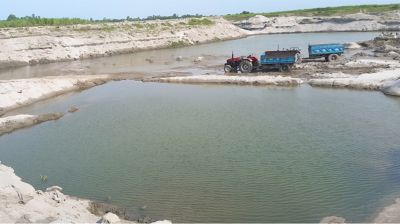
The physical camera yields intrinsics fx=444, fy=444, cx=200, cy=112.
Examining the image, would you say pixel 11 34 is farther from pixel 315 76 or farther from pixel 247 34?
pixel 247 34

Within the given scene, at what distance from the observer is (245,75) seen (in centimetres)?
3412

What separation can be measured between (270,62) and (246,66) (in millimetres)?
2054

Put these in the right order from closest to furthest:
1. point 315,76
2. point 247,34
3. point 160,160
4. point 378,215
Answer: point 378,215
point 160,160
point 315,76
point 247,34

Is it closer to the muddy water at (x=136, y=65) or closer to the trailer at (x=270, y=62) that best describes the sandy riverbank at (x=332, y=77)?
the trailer at (x=270, y=62)

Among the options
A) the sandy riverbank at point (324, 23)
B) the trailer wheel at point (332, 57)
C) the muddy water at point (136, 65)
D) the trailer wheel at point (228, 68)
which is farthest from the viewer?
the sandy riverbank at point (324, 23)

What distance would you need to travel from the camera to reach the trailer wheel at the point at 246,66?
35272mm

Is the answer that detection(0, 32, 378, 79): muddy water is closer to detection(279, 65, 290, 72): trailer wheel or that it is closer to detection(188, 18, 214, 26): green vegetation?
detection(279, 65, 290, 72): trailer wheel

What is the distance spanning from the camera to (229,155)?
16188 millimetres

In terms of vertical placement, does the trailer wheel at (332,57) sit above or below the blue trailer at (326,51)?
below

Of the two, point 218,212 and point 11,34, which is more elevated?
point 11,34

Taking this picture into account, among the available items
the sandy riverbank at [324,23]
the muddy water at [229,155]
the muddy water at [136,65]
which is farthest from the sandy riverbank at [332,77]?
the sandy riverbank at [324,23]

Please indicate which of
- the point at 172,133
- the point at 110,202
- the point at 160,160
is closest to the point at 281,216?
the point at 110,202

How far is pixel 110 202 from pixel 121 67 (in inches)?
1342

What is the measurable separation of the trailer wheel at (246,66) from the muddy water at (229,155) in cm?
838
